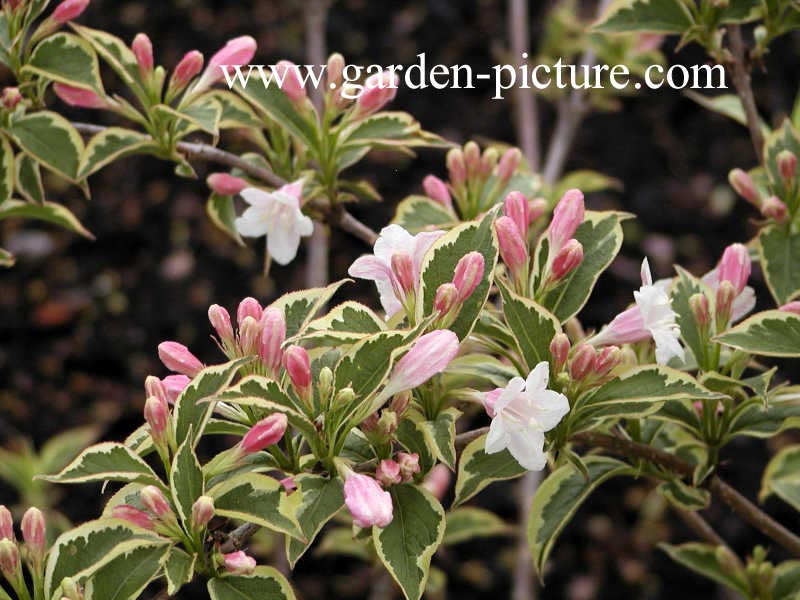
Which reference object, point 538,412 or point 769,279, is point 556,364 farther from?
point 769,279

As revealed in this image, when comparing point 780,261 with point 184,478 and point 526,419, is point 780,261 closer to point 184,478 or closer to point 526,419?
point 526,419

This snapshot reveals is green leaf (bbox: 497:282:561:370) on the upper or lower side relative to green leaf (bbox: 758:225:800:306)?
lower

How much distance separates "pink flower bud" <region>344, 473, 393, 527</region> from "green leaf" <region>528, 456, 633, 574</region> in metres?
0.28

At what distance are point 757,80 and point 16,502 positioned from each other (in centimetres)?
233

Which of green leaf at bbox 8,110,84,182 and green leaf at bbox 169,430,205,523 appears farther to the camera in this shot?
green leaf at bbox 8,110,84,182

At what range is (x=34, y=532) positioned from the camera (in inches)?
35.2

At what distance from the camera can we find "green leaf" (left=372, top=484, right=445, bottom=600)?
85cm

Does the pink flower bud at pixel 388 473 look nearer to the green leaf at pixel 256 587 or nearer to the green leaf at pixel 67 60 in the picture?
the green leaf at pixel 256 587

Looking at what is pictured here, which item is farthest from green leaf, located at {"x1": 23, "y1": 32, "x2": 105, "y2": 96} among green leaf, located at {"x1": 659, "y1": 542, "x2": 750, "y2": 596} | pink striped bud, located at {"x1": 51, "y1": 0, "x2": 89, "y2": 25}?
green leaf, located at {"x1": 659, "y1": 542, "x2": 750, "y2": 596}

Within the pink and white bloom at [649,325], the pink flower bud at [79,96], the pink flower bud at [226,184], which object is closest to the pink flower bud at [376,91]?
the pink flower bud at [226,184]

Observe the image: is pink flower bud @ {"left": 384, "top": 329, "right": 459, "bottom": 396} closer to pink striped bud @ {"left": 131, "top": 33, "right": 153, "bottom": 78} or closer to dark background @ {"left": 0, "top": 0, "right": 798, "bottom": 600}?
pink striped bud @ {"left": 131, "top": 33, "right": 153, "bottom": 78}

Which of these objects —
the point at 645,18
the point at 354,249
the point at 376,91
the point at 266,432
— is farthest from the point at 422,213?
the point at 354,249

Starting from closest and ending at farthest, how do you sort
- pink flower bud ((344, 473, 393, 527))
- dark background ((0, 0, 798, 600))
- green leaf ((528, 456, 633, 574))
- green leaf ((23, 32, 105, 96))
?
pink flower bud ((344, 473, 393, 527))
green leaf ((528, 456, 633, 574))
green leaf ((23, 32, 105, 96))
dark background ((0, 0, 798, 600))

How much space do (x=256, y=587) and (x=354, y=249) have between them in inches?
86.3
